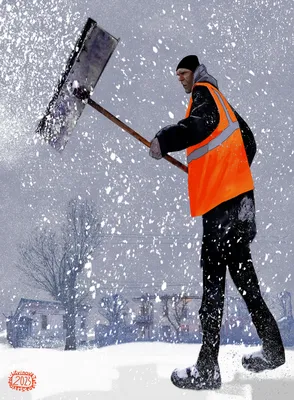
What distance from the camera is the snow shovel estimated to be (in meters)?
3.40

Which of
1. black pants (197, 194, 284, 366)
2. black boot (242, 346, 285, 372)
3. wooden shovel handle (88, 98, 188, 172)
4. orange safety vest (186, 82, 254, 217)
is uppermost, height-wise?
wooden shovel handle (88, 98, 188, 172)

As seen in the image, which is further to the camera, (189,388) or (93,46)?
(93,46)

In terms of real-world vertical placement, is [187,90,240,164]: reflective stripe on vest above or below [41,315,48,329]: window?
below

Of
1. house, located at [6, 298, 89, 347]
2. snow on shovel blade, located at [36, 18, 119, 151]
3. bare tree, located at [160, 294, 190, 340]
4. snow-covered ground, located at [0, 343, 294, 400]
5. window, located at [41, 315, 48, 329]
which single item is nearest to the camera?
snow-covered ground, located at [0, 343, 294, 400]

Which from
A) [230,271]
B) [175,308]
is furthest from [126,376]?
[175,308]

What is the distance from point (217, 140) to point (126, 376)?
192 cm

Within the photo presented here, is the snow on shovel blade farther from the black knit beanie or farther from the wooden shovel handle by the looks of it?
the black knit beanie

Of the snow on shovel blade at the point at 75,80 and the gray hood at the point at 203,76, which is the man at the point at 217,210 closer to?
the gray hood at the point at 203,76

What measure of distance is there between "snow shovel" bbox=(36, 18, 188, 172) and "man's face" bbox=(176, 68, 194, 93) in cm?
43

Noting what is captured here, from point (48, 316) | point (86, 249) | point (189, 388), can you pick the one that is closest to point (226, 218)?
point (189, 388)

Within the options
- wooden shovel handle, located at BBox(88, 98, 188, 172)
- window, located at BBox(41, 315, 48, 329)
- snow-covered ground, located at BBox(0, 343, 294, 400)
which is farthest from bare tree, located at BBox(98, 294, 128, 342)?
wooden shovel handle, located at BBox(88, 98, 188, 172)

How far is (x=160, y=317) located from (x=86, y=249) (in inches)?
954

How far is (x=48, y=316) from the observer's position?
45.8 metres

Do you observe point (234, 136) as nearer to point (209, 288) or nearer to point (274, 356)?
point (209, 288)
